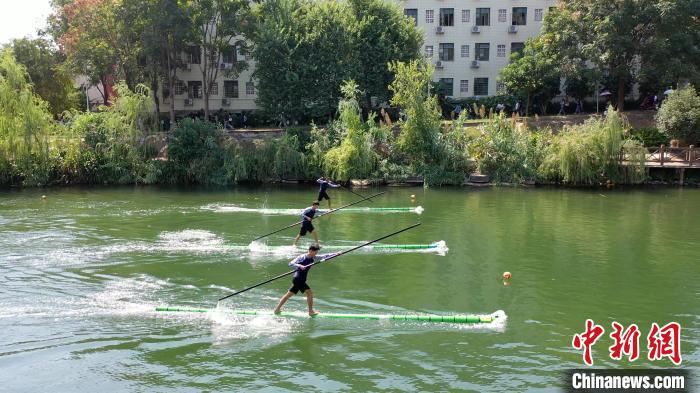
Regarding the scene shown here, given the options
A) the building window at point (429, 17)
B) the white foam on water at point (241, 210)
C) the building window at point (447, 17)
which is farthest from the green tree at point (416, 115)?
the building window at point (447, 17)

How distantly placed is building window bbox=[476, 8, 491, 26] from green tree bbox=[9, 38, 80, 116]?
36.2 m

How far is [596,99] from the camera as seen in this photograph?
1971 inches

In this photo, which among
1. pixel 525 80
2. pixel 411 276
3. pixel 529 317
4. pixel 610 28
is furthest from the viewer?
pixel 525 80

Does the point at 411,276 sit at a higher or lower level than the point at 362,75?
lower

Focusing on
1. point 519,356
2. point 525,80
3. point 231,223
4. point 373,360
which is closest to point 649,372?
point 519,356

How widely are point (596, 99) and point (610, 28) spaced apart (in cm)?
987

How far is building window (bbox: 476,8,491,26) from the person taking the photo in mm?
54156

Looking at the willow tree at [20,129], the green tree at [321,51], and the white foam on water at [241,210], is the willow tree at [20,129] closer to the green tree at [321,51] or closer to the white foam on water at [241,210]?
the white foam on water at [241,210]

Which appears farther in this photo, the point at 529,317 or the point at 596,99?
the point at 596,99

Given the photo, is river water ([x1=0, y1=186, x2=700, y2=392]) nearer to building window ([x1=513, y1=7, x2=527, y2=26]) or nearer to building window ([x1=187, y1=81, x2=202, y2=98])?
building window ([x1=187, y1=81, x2=202, y2=98])

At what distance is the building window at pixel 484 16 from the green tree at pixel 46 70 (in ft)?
119

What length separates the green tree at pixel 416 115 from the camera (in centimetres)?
3812

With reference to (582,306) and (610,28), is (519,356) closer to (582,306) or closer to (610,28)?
(582,306)

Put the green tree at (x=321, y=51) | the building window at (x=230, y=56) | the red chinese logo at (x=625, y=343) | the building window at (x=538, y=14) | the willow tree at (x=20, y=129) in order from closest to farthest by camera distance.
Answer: the red chinese logo at (x=625, y=343), the willow tree at (x=20, y=129), the green tree at (x=321, y=51), the building window at (x=230, y=56), the building window at (x=538, y=14)
